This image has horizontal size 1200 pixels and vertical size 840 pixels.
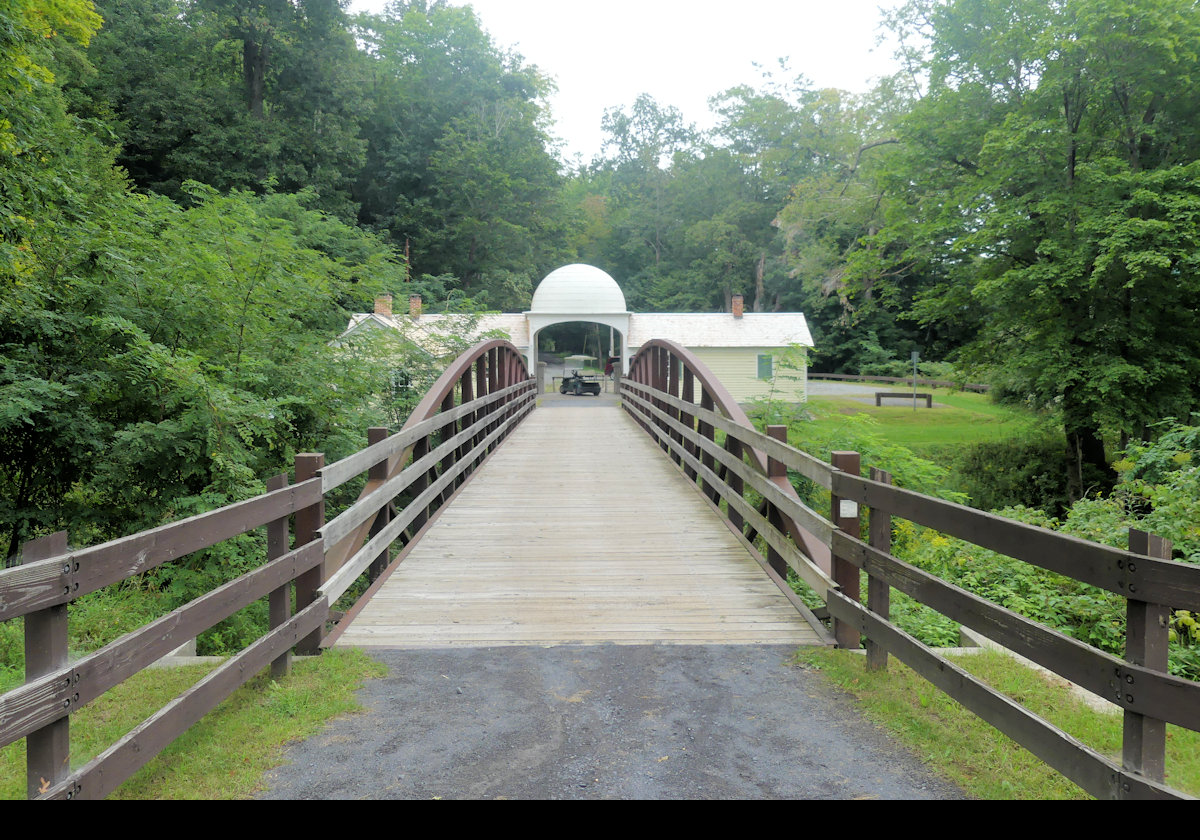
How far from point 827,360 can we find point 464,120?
25.0 meters

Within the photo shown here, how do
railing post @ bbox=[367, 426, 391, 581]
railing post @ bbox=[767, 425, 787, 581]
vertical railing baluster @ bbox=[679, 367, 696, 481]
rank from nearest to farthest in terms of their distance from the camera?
railing post @ bbox=[367, 426, 391, 581], railing post @ bbox=[767, 425, 787, 581], vertical railing baluster @ bbox=[679, 367, 696, 481]

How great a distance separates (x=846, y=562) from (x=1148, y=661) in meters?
2.22

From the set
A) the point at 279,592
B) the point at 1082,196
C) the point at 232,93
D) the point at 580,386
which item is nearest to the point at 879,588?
the point at 279,592

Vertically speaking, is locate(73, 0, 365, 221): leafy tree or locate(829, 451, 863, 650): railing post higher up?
locate(73, 0, 365, 221): leafy tree

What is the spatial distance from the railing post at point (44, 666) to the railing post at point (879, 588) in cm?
315

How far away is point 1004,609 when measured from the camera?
2934 millimetres

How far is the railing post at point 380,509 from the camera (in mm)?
5762

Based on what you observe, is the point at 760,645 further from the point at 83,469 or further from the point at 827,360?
the point at 827,360

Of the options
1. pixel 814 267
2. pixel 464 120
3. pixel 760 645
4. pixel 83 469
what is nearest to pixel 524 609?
pixel 760 645

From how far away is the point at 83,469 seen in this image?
8.00 meters

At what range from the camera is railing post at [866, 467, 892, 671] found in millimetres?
4070

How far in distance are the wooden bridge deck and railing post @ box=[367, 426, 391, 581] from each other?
6.9 inches

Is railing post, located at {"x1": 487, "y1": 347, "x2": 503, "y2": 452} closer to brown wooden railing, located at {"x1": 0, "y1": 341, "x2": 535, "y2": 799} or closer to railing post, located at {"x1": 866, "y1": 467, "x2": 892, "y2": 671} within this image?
brown wooden railing, located at {"x1": 0, "y1": 341, "x2": 535, "y2": 799}

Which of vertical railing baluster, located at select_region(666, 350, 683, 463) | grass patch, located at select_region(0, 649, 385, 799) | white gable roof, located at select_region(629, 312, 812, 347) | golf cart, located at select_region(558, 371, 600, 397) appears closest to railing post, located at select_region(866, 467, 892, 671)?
grass patch, located at select_region(0, 649, 385, 799)
